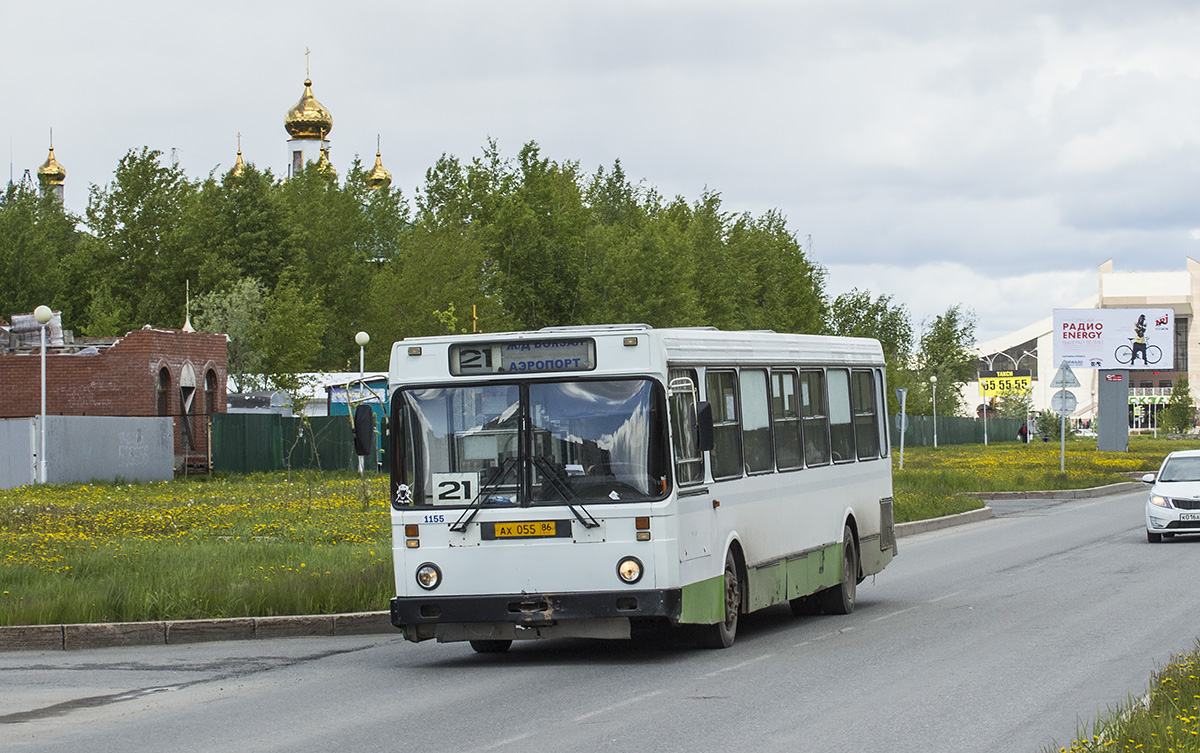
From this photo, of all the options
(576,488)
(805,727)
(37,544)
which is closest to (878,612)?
(576,488)

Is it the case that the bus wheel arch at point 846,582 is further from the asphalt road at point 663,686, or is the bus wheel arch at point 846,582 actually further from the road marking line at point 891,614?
the road marking line at point 891,614

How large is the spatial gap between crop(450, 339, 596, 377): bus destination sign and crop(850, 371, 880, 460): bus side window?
567 centimetres

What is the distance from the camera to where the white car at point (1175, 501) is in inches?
981

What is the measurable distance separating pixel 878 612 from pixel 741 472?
3.20 meters

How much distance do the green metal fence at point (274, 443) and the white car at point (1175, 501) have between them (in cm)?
2617

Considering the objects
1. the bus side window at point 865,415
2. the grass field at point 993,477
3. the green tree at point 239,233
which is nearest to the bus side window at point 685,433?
the bus side window at point 865,415

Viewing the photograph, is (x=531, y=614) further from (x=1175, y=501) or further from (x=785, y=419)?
(x=1175, y=501)

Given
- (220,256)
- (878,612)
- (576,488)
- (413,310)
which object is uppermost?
(220,256)

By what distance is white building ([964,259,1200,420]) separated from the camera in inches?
5846

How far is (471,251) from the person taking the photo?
70.0 metres

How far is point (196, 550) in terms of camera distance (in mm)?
19234

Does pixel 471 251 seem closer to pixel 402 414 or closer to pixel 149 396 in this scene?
pixel 149 396

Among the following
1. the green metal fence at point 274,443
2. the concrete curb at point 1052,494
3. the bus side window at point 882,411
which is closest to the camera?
the bus side window at point 882,411

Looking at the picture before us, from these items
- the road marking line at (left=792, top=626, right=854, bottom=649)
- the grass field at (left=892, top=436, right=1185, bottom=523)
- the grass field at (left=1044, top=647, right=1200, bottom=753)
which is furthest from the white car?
the grass field at (left=1044, top=647, right=1200, bottom=753)
